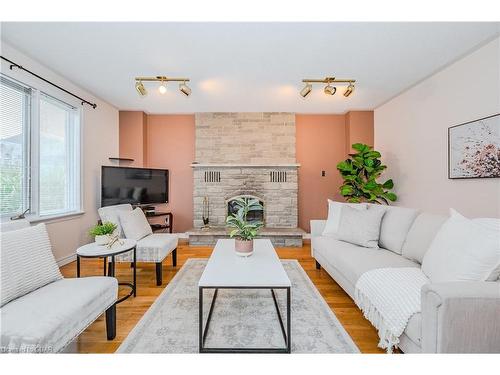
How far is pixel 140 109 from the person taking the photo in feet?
15.8

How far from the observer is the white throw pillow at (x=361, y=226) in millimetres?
2582

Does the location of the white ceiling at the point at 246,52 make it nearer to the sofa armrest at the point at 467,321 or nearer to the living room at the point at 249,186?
the living room at the point at 249,186

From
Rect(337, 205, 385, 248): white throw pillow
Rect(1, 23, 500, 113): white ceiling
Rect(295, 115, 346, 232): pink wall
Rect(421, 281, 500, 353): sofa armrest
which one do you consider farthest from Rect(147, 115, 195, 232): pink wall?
Rect(421, 281, 500, 353): sofa armrest

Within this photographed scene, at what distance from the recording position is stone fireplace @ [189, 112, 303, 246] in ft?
16.2

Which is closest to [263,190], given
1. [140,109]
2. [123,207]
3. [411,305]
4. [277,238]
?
[277,238]

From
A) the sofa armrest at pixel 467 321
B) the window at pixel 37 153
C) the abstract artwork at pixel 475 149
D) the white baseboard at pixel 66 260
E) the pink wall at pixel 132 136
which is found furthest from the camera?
the pink wall at pixel 132 136

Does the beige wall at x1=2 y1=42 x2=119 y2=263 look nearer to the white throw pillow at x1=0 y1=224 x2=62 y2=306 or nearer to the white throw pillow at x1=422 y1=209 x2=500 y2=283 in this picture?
the white throw pillow at x1=0 y1=224 x2=62 y2=306

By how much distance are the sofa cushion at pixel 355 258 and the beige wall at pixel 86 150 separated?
136 inches

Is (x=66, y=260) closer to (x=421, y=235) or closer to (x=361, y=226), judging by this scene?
(x=361, y=226)

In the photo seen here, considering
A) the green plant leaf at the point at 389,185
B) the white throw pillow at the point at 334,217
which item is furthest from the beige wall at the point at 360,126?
the white throw pillow at the point at 334,217

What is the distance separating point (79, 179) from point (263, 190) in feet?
10.2

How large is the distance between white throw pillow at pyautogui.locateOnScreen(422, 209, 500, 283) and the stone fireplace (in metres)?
3.29
